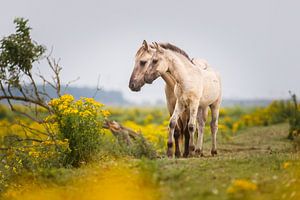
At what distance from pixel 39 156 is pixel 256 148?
8.76 metres

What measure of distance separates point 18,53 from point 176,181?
23.2 ft

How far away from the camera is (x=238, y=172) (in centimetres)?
1033

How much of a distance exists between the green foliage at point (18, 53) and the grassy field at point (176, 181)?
4331 millimetres

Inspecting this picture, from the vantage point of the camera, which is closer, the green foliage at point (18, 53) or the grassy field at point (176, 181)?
the grassy field at point (176, 181)

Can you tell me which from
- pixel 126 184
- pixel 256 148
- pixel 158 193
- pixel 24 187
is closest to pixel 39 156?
pixel 24 187

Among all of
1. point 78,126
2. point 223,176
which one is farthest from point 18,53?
point 223,176

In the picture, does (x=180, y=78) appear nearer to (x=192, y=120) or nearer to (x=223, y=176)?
(x=192, y=120)

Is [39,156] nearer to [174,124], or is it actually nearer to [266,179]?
[174,124]

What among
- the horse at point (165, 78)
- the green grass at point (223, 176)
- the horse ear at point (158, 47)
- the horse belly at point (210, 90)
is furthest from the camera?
the horse belly at point (210, 90)

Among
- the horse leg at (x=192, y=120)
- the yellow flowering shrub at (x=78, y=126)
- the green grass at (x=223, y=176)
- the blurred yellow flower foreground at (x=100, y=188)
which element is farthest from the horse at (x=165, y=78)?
the blurred yellow flower foreground at (x=100, y=188)

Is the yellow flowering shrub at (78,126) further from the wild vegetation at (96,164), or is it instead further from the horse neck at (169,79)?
the horse neck at (169,79)

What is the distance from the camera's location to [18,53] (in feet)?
49.8

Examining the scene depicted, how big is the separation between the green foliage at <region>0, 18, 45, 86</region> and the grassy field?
4.33 metres

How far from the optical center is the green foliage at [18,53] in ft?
49.8
